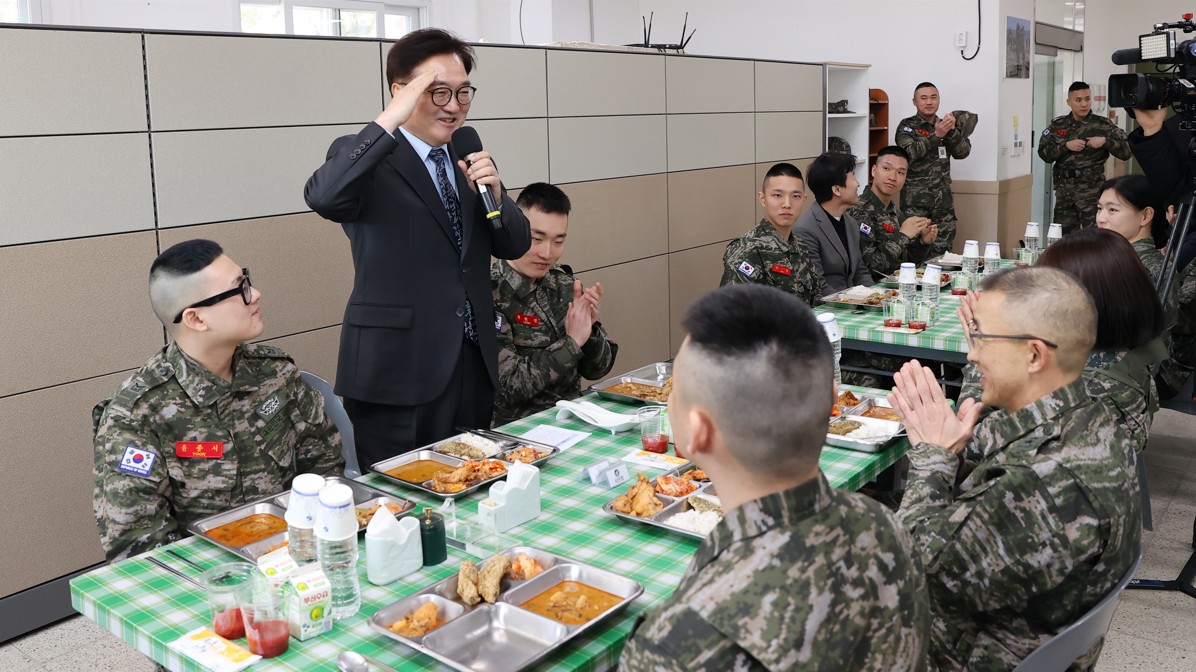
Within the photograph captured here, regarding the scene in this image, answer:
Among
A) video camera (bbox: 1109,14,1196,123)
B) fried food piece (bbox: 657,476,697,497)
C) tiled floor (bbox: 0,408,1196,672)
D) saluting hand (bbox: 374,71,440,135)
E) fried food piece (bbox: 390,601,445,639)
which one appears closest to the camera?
fried food piece (bbox: 390,601,445,639)

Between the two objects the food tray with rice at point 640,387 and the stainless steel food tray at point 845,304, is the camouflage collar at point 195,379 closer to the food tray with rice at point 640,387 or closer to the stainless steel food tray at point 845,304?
the food tray with rice at point 640,387

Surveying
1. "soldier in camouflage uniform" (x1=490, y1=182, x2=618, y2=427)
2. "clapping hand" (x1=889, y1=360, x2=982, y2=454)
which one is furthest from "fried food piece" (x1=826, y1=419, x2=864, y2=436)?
"soldier in camouflage uniform" (x1=490, y1=182, x2=618, y2=427)

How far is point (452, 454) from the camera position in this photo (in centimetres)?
240

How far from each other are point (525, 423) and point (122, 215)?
1.62 metres

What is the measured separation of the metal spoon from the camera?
1.44m

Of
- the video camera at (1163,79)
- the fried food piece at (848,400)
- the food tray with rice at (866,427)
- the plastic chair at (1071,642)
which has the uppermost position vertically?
the video camera at (1163,79)

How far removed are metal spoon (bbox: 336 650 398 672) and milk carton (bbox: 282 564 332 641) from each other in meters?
0.10

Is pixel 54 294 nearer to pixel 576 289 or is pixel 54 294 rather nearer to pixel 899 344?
pixel 576 289

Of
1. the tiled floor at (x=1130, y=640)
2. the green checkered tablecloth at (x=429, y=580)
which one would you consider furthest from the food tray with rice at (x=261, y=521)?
the tiled floor at (x=1130, y=640)

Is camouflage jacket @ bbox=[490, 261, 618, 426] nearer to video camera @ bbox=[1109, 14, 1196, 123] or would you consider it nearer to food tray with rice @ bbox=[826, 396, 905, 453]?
food tray with rice @ bbox=[826, 396, 905, 453]

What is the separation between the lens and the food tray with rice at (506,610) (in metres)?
1.52

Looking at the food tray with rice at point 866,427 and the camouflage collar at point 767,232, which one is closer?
the food tray with rice at point 866,427

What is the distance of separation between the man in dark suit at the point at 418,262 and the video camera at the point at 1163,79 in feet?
8.81

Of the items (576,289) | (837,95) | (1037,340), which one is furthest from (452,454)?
(837,95)
